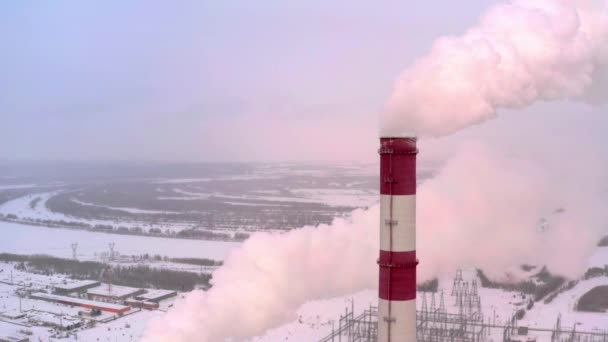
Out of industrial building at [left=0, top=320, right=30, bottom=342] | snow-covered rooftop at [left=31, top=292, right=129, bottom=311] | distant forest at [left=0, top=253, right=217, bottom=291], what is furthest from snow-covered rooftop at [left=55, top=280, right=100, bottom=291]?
industrial building at [left=0, top=320, right=30, bottom=342]

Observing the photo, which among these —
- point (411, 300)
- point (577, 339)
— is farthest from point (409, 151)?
point (577, 339)

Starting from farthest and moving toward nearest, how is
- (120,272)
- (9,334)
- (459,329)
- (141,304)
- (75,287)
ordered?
(120,272) → (75,287) → (141,304) → (9,334) → (459,329)

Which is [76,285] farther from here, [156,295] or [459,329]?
[459,329]

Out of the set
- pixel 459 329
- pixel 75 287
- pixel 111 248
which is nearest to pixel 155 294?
pixel 75 287

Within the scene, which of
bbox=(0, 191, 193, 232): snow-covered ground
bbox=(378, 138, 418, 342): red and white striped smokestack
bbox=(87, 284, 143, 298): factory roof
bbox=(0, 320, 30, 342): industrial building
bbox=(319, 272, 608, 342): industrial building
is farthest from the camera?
bbox=(0, 191, 193, 232): snow-covered ground

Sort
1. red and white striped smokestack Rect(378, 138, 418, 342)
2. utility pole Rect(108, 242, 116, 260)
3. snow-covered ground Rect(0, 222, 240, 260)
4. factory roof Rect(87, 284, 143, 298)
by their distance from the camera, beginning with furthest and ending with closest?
snow-covered ground Rect(0, 222, 240, 260), utility pole Rect(108, 242, 116, 260), factory roof Rect(87, 284, 143, 298), red and white striped smokestack Rect(378, 138, 418, 342)

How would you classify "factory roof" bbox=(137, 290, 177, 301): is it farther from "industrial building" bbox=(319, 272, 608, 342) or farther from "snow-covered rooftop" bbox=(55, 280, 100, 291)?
"industrial building" bbox=(319, 272, 608, 342)

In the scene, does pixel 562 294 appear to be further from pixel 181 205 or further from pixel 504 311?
pixel 181 205
